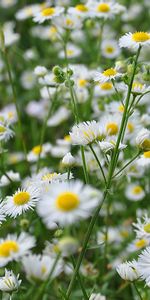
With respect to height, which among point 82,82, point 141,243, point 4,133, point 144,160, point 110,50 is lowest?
point 141,243

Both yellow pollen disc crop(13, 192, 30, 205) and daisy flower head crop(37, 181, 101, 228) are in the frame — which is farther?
yellow pollen disc crop(13, 192, 30, 205)

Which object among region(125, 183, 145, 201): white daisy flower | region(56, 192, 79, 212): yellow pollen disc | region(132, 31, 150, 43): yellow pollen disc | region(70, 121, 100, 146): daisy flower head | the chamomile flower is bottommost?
region(56, 192, 79, 212): yellow pollen disc

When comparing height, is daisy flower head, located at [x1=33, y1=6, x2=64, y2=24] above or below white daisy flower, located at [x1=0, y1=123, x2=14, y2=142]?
above

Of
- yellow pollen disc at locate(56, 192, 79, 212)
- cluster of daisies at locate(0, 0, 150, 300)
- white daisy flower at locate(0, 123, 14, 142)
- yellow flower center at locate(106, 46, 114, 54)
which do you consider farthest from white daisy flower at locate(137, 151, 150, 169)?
yellow flower center at locate(106, 46, 114, 54)

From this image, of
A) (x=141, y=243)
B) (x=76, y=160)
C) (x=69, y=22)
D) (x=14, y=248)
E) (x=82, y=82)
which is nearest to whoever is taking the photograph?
(x=14, y=248)

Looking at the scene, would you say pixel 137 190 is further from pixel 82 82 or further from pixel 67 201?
pixel 67 201

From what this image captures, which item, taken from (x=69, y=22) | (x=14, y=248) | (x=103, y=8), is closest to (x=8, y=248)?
(x=14, y=248)

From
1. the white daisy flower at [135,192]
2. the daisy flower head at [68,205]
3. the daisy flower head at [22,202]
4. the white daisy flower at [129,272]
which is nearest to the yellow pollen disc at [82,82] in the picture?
the white daisy flower at [135,192]

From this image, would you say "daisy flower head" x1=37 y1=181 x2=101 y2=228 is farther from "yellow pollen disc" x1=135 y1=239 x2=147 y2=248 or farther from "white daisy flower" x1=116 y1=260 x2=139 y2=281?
"yellow pollen disc" x1=135 y1=239 x2=147 y2=248
